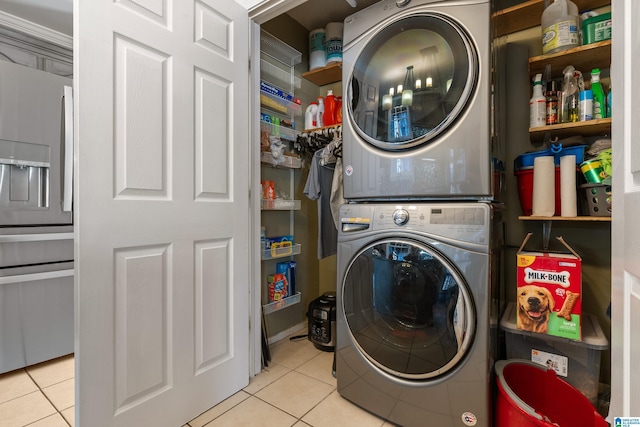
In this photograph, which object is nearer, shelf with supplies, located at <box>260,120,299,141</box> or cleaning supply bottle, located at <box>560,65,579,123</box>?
cleaning supply bottle, located at <box>560,65,579,123</box>

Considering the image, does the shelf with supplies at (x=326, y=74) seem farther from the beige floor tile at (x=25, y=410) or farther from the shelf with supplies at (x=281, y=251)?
the beige floor tile at (x=25, y=410)

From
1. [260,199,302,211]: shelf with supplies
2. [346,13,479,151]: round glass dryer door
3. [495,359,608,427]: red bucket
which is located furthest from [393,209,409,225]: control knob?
[260,199,302,211]: shelf with supplies

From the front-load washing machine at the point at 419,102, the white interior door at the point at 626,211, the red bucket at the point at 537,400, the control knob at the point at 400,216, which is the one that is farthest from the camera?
→ the control knob at the point at 400,216

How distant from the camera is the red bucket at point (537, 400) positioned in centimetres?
104

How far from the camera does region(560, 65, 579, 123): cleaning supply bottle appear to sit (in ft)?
4.93

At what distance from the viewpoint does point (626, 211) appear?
1.89 ft

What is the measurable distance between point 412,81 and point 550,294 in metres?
1.11

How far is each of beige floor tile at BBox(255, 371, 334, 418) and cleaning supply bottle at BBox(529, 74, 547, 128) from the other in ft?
5.97

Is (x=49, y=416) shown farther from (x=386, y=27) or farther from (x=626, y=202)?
(x=386, y=27)

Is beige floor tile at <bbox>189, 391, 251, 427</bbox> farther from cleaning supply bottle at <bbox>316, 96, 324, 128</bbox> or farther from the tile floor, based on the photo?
cleaning supply bottle at <bbox>316, 96, 324, 128</bbox>

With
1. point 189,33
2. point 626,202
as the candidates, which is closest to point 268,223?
point 189,33

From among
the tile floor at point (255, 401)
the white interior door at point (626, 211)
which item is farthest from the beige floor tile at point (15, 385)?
the white interior door at point (626, 211)

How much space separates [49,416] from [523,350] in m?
2.36

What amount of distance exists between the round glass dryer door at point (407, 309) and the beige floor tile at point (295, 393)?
1.35 ft
